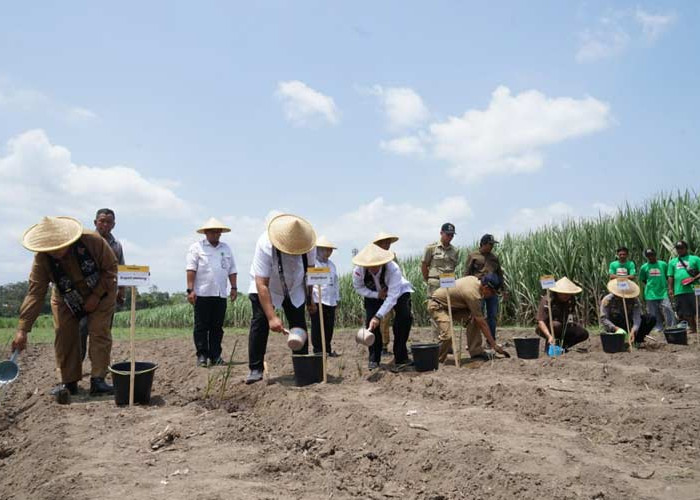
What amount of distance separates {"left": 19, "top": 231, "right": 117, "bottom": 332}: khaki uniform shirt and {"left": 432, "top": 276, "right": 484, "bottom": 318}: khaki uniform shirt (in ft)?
10.3

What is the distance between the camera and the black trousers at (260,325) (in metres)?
4.81

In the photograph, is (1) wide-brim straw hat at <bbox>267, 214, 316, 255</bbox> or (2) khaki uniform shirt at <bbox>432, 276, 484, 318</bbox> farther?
(2) khaki uniform shirt at <bbox>432, 276, 484, 318</bbox>

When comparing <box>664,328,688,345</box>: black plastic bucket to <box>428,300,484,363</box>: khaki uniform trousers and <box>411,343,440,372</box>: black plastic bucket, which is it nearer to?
<box>428,300,484,363</box>: khaki uniform trousers

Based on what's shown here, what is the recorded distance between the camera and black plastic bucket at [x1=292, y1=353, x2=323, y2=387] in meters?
4.70

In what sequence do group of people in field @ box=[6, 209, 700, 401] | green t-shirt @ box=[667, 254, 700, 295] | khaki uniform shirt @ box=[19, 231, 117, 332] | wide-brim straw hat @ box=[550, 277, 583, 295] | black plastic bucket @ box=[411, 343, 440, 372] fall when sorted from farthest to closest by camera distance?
green t-shirt @ box=[667, 254, 700, 295] → wide-brim straw hat @ box=[550, 277, 583, 295] → black plastic bucket @ box=[411, 343, 440, 372] → group of people in field @ box=[6, 209, 700, 401] → khaki uniform shirt @ box=[19, 231, 117, 332]

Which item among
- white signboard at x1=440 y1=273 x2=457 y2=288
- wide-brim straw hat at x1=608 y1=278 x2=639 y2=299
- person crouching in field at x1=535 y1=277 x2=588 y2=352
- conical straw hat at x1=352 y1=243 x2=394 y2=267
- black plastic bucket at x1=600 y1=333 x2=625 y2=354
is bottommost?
black plastic bucket at x1=600 y1=333 x2=625 y2=354

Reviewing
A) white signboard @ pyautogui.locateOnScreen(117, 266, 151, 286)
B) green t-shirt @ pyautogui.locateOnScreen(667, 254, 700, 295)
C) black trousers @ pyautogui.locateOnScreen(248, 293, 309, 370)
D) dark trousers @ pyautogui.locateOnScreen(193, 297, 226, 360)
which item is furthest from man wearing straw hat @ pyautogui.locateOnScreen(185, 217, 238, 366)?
green t-shirt @ pyautogui.locateOnScreen(667, 254, 700, 295)

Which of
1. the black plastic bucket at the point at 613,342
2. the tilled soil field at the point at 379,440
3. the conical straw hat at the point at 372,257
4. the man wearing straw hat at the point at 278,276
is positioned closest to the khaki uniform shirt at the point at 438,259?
the conical straw hat at the point at 372,257

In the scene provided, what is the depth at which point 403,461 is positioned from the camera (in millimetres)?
2838

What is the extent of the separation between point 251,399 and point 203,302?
1878mm

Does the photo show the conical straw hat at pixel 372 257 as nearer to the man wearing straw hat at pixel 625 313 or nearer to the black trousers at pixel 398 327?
the black trousers at pixel 398 327

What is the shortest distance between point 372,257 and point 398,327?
77 centimetres

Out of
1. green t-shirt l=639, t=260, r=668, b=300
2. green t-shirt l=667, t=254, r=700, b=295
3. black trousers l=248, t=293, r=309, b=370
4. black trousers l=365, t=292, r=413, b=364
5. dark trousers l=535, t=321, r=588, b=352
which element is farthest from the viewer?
green t-shirt l=639, t=260, r=668, b=300

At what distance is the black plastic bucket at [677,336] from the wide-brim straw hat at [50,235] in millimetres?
6463
